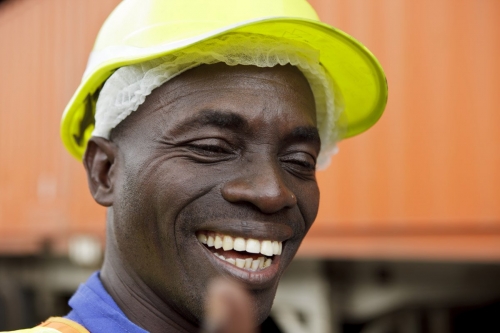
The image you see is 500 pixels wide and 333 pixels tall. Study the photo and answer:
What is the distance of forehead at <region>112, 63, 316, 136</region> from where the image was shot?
1.77 metres

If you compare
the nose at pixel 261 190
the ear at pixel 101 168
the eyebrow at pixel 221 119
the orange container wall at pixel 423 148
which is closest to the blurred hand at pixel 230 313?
the nose at pixel 261 190

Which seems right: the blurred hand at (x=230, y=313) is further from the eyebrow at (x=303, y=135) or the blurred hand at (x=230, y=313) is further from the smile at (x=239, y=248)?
the eyebrow at (x=303, y=135)

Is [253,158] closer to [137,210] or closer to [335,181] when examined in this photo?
[137,210]

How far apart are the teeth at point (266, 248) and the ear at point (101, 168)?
1.53 feet

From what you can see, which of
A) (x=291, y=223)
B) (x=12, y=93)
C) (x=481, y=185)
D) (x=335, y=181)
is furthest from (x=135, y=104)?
(x=12, y=93)

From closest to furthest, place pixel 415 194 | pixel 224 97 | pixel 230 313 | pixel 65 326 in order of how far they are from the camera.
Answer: pixel 230 313 < pixel 65 326 < pixel 224 97 < pixel 415 194

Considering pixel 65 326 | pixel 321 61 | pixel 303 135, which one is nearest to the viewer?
pixel 65 326

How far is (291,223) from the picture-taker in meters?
1.82

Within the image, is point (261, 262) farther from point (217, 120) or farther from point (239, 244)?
point (217, 120)

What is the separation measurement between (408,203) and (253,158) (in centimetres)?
286

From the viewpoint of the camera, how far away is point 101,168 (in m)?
1.95

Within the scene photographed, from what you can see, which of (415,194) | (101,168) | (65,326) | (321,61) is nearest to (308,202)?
(321,61)

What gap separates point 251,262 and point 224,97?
1.49 feet

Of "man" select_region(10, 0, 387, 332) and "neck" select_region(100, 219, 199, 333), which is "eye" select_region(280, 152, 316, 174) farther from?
"neck" select_region(100, 219, 199, 333)
